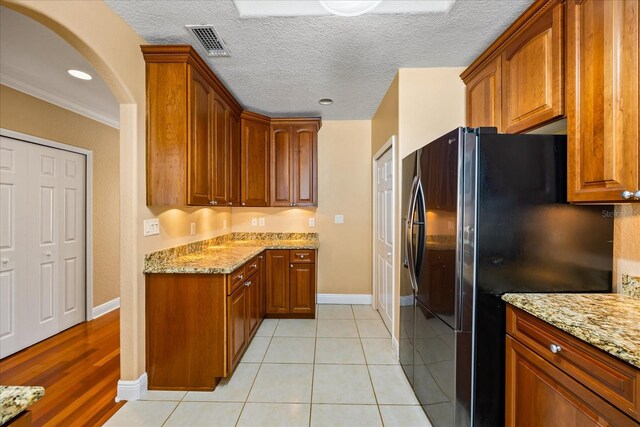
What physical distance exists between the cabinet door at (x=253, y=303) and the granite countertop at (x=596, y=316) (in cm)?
208

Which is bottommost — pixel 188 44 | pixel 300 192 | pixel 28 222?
pixel 28 222

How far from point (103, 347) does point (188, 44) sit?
9.54 feet

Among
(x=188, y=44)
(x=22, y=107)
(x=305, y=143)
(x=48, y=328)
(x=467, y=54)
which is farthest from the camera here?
(x=305, y=143)

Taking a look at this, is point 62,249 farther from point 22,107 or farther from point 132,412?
point 132,412

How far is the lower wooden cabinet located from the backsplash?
8.43 ft

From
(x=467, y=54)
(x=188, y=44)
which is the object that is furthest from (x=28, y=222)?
(x=467, y=54)

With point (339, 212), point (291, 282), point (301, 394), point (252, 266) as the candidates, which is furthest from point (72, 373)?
point (339, 212)

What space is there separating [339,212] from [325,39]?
7.71ft

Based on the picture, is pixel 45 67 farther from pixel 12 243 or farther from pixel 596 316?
pixel 596 316

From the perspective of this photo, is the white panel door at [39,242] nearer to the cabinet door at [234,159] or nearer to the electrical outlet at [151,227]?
the electrical outlet at [151,227]

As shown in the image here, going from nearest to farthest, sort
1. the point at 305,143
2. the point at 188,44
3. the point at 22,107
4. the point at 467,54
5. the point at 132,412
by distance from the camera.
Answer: the point at 132,412 < the point at 188,44 < the point at 467,54 < the point at 22,107 < the point at 305,143

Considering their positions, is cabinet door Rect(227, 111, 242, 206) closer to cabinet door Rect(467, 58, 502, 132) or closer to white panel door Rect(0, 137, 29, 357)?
white panel door Rect(0, 137, 29, 357)

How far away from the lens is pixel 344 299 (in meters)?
4.00

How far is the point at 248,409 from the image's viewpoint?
6.22 ft
